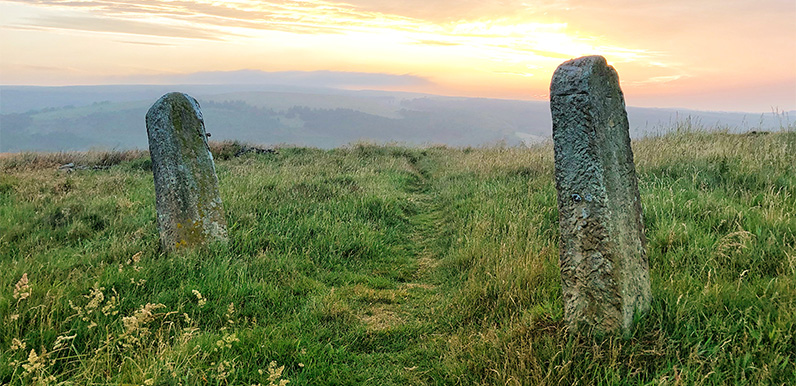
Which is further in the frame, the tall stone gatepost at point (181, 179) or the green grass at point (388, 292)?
the tall stone gatepost at point (181, 179)

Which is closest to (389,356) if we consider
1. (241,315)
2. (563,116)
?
(241,315)

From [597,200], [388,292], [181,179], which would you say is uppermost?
[597,200]

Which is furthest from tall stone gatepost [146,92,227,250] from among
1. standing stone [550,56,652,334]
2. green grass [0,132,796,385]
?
standing stone [550,56,652,334]

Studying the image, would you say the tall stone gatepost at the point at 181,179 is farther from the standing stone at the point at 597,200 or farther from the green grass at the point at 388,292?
the standing stone at the point at 597,200

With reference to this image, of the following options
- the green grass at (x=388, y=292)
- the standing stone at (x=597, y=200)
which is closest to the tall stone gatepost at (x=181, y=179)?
the green grass at (x=388, y=292)

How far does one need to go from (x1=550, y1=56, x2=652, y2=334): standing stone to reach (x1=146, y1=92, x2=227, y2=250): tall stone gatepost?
4.56 m

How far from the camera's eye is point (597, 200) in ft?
9.61

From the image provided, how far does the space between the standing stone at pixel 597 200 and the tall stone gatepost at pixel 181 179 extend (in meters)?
4.56

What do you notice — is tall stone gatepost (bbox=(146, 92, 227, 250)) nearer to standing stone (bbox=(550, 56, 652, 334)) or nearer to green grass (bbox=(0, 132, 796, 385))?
green grass (bbox=(0, 132, 796, 385))

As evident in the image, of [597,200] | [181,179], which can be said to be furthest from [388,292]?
[181,179]

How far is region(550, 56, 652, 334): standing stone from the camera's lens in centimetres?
294

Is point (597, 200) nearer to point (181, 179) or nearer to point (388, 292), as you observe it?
point (388, 292)

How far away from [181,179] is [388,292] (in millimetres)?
3118

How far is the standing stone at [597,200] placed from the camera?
294cm
